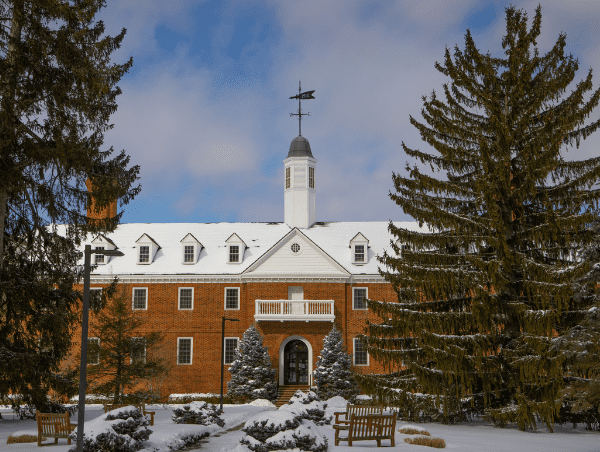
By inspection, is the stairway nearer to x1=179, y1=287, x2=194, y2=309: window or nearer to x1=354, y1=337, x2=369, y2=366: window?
x1=354, y1=337, x2=369, y2=366: window

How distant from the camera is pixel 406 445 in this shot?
1376cm

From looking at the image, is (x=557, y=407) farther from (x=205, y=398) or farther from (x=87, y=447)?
(x=205, y=398)

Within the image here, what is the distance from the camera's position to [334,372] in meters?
31.1

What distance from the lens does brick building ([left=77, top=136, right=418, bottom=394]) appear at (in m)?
34.8

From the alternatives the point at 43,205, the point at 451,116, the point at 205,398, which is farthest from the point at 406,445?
the point at 205,398

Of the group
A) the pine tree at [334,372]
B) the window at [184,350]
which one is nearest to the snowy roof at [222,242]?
the window at [184,350]

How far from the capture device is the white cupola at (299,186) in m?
38.8

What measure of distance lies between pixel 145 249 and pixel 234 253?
5631 mm

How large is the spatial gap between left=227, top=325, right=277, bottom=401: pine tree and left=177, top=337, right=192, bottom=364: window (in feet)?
13.7

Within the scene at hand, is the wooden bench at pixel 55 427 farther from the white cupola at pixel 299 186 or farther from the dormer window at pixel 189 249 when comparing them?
the white cupola at pixel 299 186

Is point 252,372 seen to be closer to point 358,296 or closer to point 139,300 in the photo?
point 358,296

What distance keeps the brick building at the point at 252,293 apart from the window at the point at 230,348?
6cm

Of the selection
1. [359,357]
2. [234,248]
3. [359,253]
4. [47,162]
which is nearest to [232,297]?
[234,248]

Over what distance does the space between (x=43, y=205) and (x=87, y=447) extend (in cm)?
772
